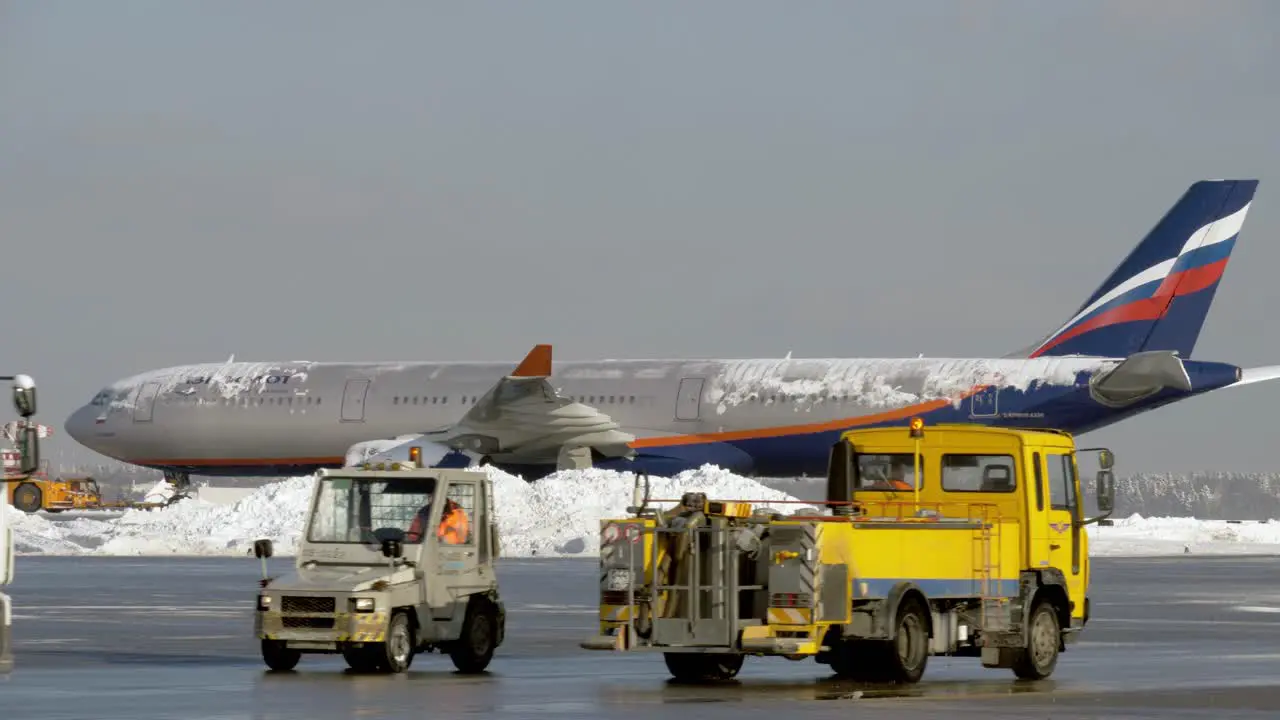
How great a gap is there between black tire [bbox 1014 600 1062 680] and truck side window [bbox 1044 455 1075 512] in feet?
3.05

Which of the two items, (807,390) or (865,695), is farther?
(807,390)

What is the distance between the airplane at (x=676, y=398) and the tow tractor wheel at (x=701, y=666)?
31479 mm

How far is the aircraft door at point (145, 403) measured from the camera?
6294cm

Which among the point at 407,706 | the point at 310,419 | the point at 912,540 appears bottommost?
the point at 407,706

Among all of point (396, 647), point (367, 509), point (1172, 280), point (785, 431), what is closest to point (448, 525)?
point (367, 509)

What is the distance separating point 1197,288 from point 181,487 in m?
30.2

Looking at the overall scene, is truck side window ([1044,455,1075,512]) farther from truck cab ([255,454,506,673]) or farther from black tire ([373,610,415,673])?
black tire ([373,610,415,673])

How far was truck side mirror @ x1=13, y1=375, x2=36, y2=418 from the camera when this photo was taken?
1585 cm

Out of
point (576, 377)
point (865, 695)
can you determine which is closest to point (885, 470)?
point (865, 695)

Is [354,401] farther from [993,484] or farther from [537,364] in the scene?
[993,484]

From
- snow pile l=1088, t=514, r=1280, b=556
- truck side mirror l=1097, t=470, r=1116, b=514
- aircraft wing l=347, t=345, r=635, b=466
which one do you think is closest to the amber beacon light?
truck side mirror l=1097, t=470, r=1116, b=514

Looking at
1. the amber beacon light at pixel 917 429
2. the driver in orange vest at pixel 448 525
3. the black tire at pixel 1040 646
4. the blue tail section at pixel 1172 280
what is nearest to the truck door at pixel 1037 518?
the black tire at pixel 1040 646

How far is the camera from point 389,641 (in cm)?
2000

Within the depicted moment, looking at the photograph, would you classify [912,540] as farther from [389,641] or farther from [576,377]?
[576,377]
